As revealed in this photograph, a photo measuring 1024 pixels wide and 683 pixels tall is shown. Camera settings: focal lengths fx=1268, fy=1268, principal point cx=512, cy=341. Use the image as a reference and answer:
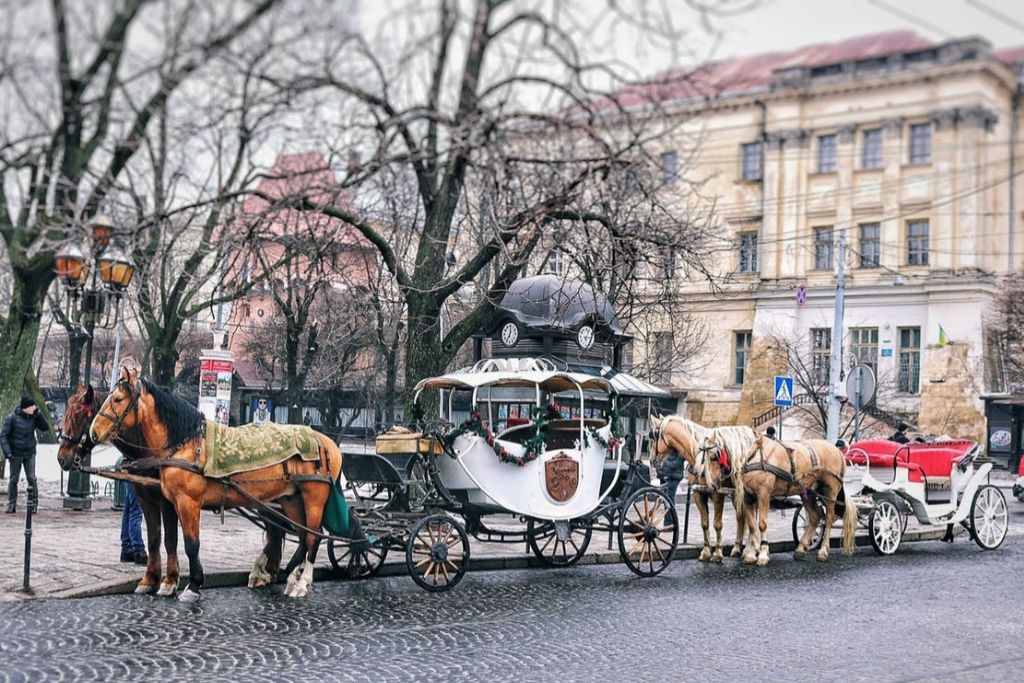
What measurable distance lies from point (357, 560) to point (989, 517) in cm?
1083

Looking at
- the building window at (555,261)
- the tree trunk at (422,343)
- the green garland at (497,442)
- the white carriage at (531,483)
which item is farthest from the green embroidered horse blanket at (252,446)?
the building window at (555,261)

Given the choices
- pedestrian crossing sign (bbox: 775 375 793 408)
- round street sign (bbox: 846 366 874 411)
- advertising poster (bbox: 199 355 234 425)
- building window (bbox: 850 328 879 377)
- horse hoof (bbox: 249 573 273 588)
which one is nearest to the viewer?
horse hoof (bbox: 249 573 273 588)

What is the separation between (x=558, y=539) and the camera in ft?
49.6

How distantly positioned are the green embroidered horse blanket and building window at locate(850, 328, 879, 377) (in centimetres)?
4262

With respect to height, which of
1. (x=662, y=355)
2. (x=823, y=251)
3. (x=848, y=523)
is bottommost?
(x=848, y=523)

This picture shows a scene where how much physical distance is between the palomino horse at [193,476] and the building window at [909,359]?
42.3 m

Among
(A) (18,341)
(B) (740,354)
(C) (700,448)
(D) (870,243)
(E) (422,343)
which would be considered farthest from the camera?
(B) (740,354)

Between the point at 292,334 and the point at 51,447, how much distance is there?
64.5 feet

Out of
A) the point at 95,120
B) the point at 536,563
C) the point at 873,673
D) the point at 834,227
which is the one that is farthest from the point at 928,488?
the point at 834,227

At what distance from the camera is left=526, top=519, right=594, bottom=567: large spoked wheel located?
1482 centimetres

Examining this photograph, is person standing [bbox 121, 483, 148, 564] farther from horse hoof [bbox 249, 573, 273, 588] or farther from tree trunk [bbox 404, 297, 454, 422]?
tree trunk [bbox 404, 297, 454, 422]

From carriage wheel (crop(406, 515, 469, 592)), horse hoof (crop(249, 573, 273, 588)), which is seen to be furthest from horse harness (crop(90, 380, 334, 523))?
carriage wheel (crop(406, 515, 469, 592))

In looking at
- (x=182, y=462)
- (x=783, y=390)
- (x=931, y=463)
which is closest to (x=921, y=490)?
(x=931, y=463)

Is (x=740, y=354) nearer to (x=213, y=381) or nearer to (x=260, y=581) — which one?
(x=213, y=381)
